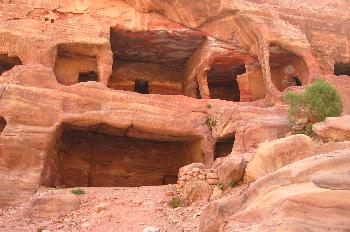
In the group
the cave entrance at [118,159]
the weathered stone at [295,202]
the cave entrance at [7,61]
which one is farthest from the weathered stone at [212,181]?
the cave entrance at [7,61]

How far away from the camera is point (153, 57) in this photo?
2473 cm

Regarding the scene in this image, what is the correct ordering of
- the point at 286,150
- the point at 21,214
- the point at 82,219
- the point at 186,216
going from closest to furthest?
the point at 286,150
the point at 186,216
the point at 82,219
the point at 21,214

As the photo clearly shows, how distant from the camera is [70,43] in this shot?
797 inches

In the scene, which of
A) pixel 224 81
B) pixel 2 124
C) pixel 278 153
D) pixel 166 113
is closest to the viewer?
pixel 278 153

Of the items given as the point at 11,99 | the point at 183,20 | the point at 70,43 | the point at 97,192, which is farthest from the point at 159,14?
the point at 97,192

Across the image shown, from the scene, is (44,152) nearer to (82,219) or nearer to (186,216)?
(82,219)

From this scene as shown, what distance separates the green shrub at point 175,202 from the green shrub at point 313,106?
413 cm

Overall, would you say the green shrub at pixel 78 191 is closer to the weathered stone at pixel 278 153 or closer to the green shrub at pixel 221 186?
the green shrub at pixel 221 186

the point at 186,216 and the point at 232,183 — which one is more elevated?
the point at 232,183

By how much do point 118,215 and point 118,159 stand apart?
8.41 metres

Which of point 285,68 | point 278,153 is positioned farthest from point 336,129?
point 285,68

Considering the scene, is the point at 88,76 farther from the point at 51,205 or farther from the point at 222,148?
the point at 51,205

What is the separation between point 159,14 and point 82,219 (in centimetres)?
1227

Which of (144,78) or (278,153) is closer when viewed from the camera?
(278,153)
